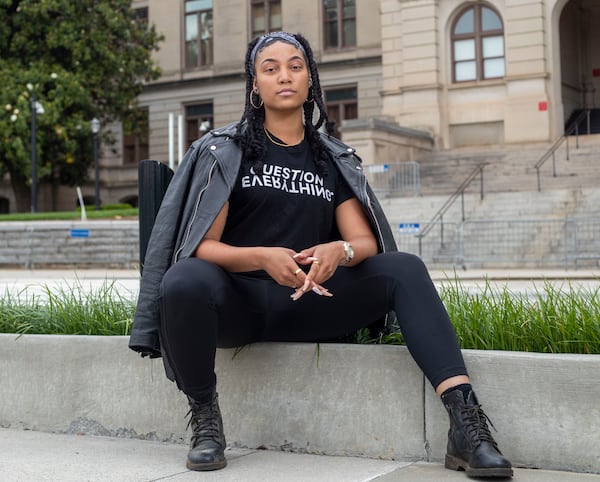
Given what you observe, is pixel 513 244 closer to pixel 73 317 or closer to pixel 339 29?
pixel 73 317

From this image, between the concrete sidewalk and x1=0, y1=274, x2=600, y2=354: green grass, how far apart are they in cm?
58

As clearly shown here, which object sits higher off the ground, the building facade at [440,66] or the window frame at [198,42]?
the window frame at [198,42]

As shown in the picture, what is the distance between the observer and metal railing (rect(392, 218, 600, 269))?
64.4ft

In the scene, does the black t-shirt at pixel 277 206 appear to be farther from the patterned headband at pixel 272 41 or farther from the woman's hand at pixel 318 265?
the patterned headband at pixel 272 41

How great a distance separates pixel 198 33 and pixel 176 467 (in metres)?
40.3

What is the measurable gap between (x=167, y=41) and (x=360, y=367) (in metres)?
40.3

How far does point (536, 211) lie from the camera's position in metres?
21.6

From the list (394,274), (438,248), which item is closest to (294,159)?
(394,274)

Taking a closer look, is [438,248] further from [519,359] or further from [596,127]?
[519,359]

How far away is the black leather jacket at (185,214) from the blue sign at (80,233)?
20.5 metres

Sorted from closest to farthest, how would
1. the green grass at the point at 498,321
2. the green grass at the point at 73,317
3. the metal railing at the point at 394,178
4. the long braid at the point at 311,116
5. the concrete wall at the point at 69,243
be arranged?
1. the green grass at the point at 498,321
2. the long braid at the point at 311,116
3. the green grass at the point at 73,317
4. the concrete wall at the point at 69,243
5. the metal railing at the point at 394,178

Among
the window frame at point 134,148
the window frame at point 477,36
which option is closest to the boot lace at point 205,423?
the window frame at point 477,36

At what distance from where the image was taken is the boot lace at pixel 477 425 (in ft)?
10.8

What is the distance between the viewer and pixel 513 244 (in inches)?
803
